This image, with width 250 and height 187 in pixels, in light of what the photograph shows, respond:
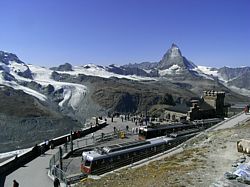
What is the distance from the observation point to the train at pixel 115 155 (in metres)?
32.2

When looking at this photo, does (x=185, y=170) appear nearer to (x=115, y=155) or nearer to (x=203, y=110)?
(x=115, y=155)

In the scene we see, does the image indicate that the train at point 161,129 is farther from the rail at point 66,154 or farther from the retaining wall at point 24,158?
the retaining wall at point 24,158

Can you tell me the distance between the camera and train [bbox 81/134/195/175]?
32.2 meters

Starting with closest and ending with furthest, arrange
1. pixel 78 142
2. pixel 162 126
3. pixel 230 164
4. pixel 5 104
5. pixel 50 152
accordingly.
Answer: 1. pixel 230 164
2. pixel 50 152
3. pixel 78 142
4. pixel 162 126
5. pixel 5 104

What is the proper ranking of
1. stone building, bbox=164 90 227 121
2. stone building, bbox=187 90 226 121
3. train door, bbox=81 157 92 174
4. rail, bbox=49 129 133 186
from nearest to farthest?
rail, bbox=49 129 133 186
train door, bbox=81 157 92 174
stone building, bbox=187 90 226 121
stone building, bbox=164 90 227 121

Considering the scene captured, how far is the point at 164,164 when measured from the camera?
27.4m

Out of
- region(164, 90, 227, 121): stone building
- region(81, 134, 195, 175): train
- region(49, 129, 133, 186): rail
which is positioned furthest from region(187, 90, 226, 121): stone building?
region(81, 134, 195, 175): train

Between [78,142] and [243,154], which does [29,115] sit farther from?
[243,154]

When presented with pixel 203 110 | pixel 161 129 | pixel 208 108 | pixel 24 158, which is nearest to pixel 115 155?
pixel 24 158

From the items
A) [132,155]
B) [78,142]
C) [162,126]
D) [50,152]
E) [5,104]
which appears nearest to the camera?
[132,155]

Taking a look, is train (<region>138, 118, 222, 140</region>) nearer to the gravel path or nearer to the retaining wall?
the retaining wall

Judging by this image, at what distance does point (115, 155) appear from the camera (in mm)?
34250

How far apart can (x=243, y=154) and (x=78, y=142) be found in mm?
23713

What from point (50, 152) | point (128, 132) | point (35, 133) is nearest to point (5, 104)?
point (35, 133)
